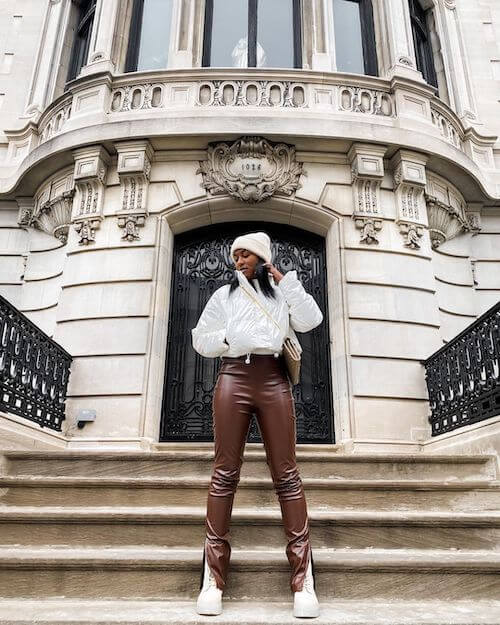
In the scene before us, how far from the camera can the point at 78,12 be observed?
11.0 meters

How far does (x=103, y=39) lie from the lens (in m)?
8.83

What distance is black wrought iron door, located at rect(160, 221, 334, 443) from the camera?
746 cm

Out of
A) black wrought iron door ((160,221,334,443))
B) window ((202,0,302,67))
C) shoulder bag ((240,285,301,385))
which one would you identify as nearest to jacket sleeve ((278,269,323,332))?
shoulder bag ((240,285,301,385))

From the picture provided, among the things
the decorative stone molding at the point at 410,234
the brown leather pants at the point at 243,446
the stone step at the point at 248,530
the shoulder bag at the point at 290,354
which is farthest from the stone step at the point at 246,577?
the decorative stone molding at the point at 410,234

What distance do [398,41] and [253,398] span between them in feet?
27.4

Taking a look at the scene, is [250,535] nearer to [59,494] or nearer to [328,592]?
[328,592]

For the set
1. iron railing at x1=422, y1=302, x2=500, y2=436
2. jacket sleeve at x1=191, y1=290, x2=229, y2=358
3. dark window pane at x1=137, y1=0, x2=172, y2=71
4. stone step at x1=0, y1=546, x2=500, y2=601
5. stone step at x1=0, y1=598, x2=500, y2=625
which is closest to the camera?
stone step at x1=0, y1=598, x2=500, y2=625

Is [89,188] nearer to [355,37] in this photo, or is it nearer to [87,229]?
[87,229]

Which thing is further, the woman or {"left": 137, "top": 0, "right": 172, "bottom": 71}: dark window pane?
{"left": 137, "top": 0, "right": 172, "bottom": 71}: dark window pane

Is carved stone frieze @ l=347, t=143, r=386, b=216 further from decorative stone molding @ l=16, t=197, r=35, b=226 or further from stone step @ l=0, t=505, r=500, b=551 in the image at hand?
decorative stone molding @ l=16, t=197, r=35, b=226

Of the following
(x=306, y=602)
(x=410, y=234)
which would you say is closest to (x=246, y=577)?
(x=306, y=602)

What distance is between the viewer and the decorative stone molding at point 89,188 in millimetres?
7750

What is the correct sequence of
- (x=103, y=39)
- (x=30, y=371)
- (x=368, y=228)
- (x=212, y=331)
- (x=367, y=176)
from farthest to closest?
(x=103, y=39)
(x=367, y=176)
(x=368, y=228)
(x=30, y=371)
(x=212, y=331)

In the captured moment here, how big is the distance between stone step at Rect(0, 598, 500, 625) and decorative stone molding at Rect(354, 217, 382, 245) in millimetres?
5415
